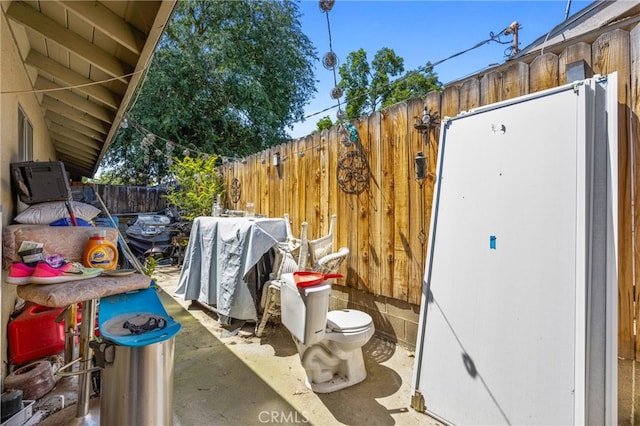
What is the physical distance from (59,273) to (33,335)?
4.61 feet

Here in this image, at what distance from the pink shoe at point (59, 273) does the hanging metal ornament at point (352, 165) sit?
2395mm

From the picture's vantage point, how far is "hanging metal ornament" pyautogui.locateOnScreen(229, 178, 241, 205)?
589 cm

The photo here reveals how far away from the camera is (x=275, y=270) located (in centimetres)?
336

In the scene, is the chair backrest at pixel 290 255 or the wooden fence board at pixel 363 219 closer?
the chair backrest at pixel 290 255

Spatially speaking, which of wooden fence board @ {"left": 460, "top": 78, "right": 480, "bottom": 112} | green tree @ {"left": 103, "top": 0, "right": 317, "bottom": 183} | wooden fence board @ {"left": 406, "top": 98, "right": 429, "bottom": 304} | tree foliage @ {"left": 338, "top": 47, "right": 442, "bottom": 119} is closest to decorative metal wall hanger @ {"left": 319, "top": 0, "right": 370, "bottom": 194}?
wooden fence board @ {"left": 406, "top": 98, "right": 429, "bottom": 304}

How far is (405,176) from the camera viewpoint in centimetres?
275

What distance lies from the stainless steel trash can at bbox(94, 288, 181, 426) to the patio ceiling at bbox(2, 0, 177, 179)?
169cm

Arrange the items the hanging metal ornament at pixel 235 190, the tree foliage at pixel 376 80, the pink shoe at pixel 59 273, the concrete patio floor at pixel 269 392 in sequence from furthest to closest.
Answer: the tree foliage at pixel 376 80 → the hanging metal ornament at pixel 235 190 → the concrete patio floor at pixel 269 392 → the pink shoe at pixel 59 273

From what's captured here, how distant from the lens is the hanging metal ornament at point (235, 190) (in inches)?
232

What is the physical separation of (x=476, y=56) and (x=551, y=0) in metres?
1.65

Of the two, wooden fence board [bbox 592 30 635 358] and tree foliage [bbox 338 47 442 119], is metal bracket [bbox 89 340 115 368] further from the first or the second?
tree foliage [bbox 338 47 442 119]

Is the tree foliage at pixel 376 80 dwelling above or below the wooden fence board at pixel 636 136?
above

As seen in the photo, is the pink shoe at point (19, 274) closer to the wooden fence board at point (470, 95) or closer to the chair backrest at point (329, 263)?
the chair backrest at point (329, 263)

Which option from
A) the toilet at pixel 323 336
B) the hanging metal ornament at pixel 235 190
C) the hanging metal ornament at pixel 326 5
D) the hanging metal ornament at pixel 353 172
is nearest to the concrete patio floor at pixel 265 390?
the toilet at pixel 323 336
